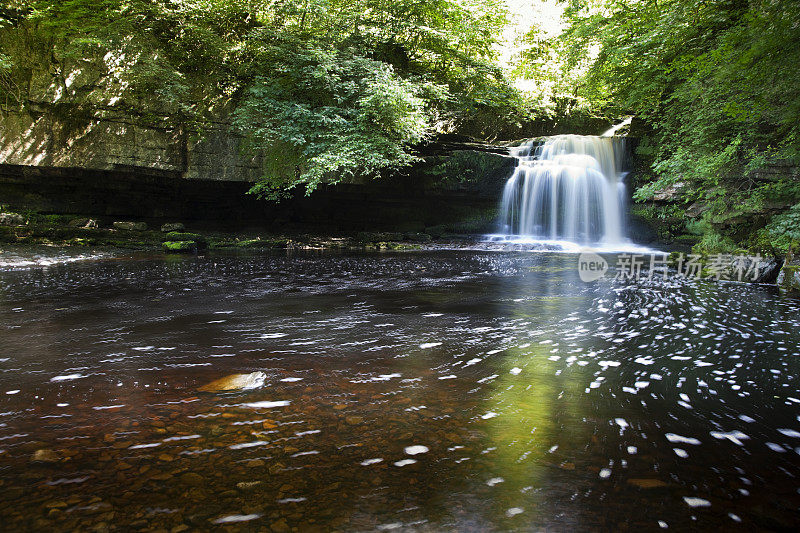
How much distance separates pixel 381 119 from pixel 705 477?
41.5 feet

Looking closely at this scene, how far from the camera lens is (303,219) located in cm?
1948

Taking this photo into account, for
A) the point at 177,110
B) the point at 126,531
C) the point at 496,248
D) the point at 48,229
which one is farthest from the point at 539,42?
the point at 126,531

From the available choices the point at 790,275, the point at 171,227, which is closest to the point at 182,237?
the point at 171,227

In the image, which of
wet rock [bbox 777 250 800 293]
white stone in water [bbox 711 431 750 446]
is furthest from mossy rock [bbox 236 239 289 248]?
white stone in water [bbox 711 431 750 446]

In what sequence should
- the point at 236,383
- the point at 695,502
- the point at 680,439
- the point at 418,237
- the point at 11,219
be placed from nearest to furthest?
the point at 695,502 < the point at 680,439 < the point at 236,383 < the point at 11,219 < the point at 418,237

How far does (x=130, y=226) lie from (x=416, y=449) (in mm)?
16595

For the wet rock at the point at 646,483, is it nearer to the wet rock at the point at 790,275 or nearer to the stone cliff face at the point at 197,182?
the wet rock at the point at 790,275

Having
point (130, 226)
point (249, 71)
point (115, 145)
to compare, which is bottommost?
point (130, 226)

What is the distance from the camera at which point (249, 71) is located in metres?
13.9

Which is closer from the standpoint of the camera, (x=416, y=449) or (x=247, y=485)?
(x=247, y=485)

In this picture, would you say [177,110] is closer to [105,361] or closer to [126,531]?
[105,361]

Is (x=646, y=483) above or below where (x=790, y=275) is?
below

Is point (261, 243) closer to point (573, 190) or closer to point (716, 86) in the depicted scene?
point (573, 190)

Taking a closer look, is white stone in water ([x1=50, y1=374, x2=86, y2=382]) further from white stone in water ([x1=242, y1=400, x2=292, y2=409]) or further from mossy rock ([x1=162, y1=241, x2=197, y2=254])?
mossy rock ([x1=162, y1=241, x2=197, y2=254])
